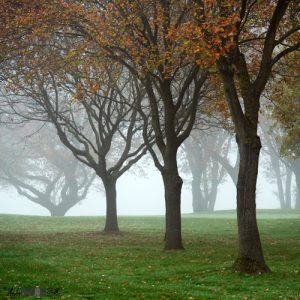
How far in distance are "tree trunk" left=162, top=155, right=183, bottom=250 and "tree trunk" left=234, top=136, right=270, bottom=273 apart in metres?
6.50

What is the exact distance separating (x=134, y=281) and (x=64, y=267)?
3.49 metres

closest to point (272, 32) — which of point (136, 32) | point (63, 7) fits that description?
point (136, 32)

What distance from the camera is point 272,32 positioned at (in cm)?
1583

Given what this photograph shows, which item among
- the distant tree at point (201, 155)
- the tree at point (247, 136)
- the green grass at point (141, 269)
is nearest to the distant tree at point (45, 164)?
the distant tree at point (201, 155)

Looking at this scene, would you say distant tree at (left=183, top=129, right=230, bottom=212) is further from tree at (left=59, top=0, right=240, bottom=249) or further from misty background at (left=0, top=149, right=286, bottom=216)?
misty background at (left=0, top=149, right=286, bottom=216)

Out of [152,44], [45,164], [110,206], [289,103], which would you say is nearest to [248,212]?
[152,44]

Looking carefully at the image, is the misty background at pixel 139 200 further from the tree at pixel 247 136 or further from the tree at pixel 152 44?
the tree at pixel 247 136

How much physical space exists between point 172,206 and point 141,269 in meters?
5.90

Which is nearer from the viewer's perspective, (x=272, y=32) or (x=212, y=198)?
(x=272, y=32)

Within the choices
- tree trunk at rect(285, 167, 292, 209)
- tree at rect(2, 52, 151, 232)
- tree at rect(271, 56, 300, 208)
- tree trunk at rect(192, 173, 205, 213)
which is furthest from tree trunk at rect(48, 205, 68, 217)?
tree at rect(271, 56, 300, 208)

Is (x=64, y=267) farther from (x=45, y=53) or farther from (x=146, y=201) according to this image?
(x=146, y=201)

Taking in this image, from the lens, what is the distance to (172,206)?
22.1 metres

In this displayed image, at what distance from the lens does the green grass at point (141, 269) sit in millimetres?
12766

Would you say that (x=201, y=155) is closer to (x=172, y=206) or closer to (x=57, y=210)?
(x=57, y=210)
